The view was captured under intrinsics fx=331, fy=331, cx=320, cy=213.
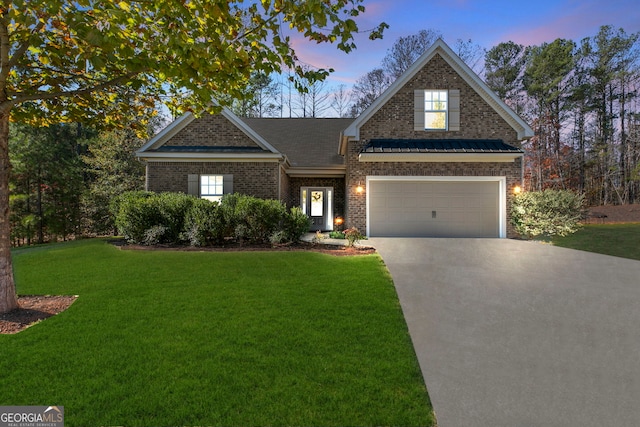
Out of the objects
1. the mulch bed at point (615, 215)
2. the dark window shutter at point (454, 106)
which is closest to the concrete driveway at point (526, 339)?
the dark window shutter at point (454, 106)

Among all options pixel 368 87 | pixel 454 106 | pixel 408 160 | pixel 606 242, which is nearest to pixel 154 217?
pixel 408 160

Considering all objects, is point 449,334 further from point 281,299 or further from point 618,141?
point 618,141

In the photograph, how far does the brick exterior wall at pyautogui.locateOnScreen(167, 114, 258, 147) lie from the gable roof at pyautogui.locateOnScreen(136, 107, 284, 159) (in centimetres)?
19

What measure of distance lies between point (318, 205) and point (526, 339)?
13.7 m

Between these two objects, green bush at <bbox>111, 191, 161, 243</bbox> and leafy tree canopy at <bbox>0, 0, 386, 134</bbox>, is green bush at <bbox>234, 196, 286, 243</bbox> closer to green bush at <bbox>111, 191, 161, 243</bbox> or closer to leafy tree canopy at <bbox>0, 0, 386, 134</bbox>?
green bush at <bbox>111, 191, 161, 243</bbox>

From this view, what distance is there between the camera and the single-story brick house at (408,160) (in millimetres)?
13789

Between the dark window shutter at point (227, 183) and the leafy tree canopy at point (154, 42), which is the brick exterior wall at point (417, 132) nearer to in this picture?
the dark window shutter at point (227, 183)

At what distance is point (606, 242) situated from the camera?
13.5 metres

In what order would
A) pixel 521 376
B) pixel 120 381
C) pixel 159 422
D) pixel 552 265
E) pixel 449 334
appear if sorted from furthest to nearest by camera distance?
pixel 552 265, pixel 449 334, pixel 521 376, pixel 120 381, pixel 159 422

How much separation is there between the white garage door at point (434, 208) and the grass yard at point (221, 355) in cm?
752

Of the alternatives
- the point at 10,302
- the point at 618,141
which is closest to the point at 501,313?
the point at 10,302

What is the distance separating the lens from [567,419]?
9.53 feet

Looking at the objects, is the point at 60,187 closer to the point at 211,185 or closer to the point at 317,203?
the point at 211,185

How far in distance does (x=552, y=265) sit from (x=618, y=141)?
108 feet
